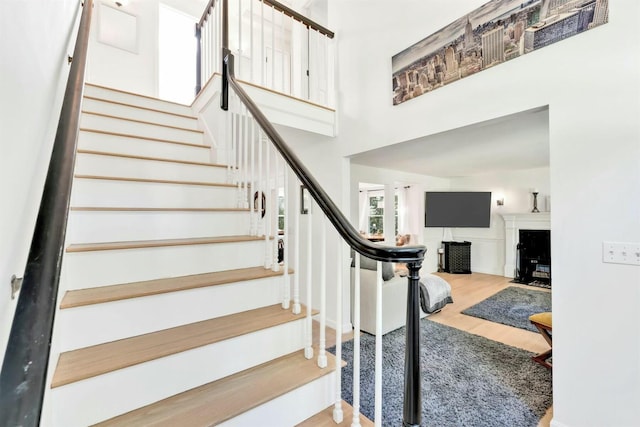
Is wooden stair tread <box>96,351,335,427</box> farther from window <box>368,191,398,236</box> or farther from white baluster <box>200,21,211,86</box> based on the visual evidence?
window <box>368,191,398,236</box>

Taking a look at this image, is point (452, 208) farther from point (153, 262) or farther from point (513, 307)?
point (153, 262)

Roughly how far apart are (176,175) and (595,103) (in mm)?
2696

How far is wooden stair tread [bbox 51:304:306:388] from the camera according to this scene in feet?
3.28

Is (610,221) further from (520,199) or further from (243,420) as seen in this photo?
(520,199)

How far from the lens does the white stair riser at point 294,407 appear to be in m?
1.09

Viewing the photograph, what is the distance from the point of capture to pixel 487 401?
1.99 m

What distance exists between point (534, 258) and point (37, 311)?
6.71 m

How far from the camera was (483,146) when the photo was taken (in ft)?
10.5

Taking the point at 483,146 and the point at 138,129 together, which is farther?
the point at 483,146

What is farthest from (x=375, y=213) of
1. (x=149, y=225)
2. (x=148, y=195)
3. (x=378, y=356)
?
(x=378, y=356)

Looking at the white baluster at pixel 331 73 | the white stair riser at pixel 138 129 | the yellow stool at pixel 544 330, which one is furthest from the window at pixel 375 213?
the white stair riser at pixel 138 129

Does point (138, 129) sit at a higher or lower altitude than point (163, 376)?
higher

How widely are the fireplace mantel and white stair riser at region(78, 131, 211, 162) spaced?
5842 mm

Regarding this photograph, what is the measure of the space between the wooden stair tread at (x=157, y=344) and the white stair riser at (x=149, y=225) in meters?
0.64
